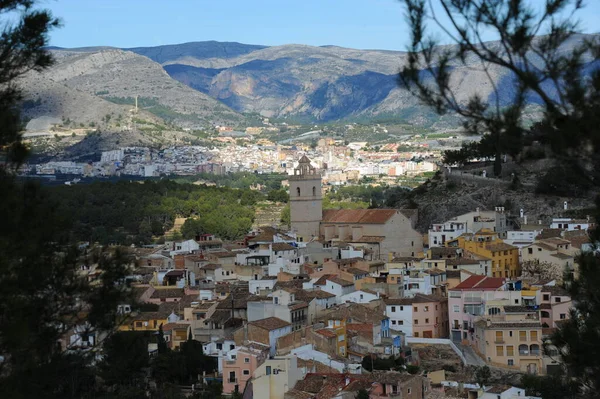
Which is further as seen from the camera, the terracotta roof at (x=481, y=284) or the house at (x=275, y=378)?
the terracotta roof at (x=481, y=284)

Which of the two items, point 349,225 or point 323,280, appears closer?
point 323,280

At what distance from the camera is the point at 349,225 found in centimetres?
3862

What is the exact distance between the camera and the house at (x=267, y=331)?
2433 centimetres

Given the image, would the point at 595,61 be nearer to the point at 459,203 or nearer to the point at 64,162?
the point at 459,203

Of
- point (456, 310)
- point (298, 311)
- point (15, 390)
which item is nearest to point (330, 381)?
point (298, 311)

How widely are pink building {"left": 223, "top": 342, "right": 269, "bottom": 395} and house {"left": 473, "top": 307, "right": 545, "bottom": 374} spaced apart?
557 cm

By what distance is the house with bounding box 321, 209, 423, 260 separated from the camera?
37.0 metres

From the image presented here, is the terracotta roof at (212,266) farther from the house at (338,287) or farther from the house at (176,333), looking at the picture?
the house at (176,333)

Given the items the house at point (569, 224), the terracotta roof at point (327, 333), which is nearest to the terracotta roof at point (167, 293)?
the terracotta roof at point (327, 333)

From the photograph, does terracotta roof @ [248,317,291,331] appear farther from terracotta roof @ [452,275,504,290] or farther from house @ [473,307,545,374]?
terracotta roof @ [452,275,504,290]

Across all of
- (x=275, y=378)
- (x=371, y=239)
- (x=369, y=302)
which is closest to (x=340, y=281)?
(x=369, y=302)

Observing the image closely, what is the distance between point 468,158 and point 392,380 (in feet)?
99.3

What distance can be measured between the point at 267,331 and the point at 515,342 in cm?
554

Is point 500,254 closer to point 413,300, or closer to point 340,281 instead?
point 413,300
